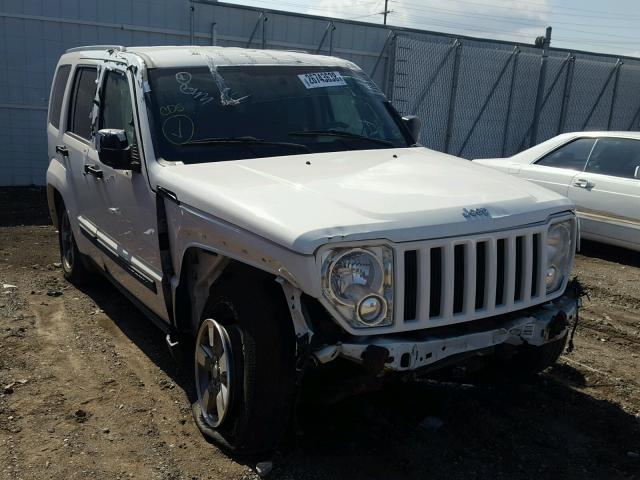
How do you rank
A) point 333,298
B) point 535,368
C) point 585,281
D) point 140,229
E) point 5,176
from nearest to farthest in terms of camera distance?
→ point 333,298
point 535,368
point 140,229
point 585,281
point 5,176

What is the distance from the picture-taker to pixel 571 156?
8125 mm

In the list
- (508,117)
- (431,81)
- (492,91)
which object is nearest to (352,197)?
(431,81)

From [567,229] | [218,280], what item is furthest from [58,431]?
[567,229]

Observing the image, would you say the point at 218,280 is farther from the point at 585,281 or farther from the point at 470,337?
the point at 585,281

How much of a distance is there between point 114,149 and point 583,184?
5.83 meters

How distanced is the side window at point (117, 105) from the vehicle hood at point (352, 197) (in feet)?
2.46

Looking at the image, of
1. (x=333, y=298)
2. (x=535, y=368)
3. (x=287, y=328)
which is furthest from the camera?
(x=535, y=368)

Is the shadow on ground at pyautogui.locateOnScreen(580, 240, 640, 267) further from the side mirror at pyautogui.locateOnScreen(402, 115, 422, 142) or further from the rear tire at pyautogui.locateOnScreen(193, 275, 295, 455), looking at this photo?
the rear tire at pyautogui.locateOnScreen(193, 275, 295, 455)

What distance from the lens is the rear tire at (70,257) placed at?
233 inches

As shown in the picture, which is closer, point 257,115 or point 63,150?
point 257,115

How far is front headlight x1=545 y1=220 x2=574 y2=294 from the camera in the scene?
335cm

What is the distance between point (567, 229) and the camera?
11.2 ft

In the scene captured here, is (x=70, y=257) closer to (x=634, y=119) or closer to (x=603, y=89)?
(x=603, y=89)

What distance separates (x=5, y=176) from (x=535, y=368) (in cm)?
1021
